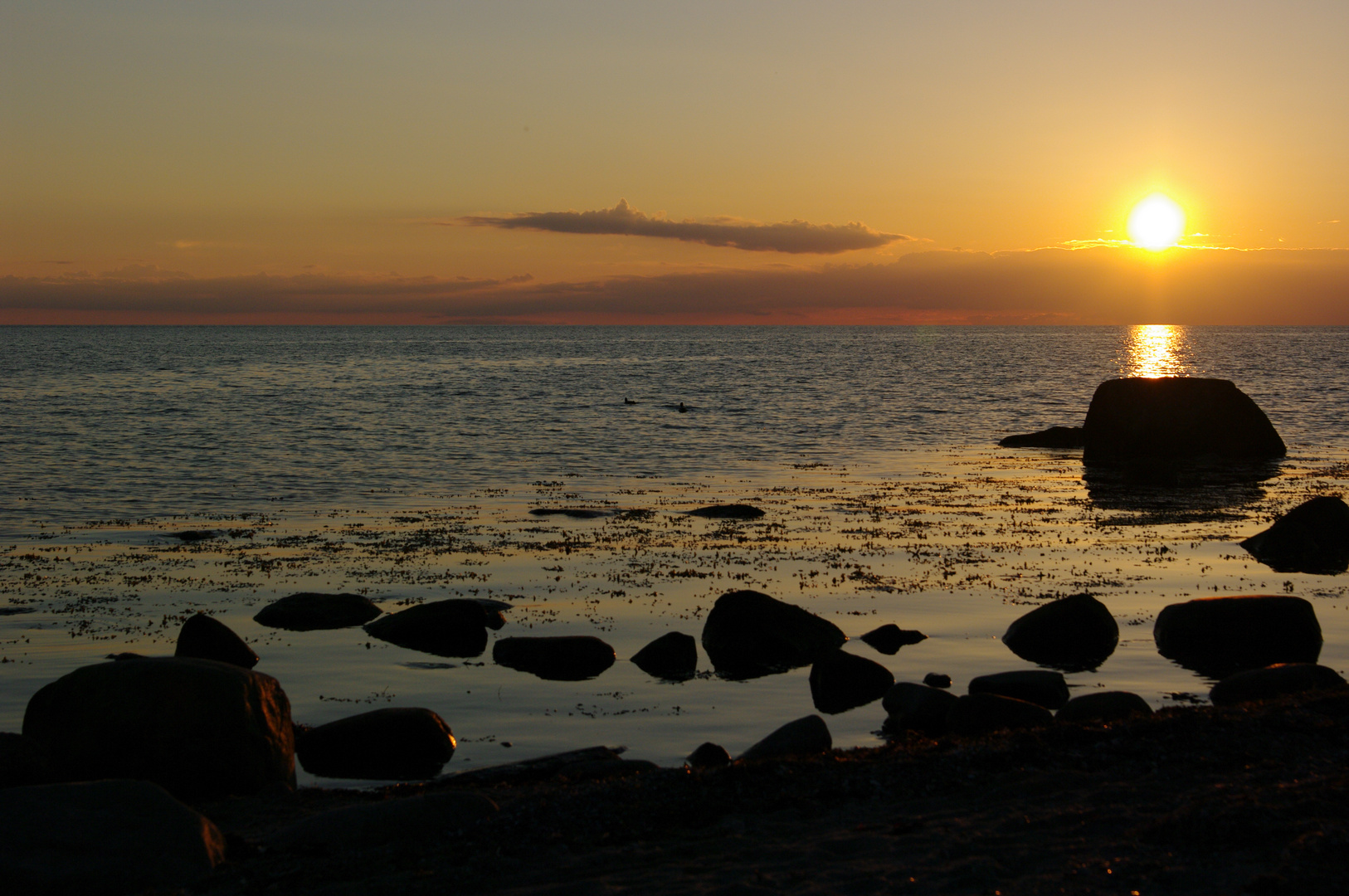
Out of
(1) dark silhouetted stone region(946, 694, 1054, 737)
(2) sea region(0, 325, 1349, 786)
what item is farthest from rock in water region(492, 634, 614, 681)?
(1) dark silhouetted stone region(946, 694, 1054, 737)

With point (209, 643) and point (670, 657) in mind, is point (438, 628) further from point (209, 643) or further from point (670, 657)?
point (670, 657)

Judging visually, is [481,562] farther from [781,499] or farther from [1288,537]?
[1288,537]

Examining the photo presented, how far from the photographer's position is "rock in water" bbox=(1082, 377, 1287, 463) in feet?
125

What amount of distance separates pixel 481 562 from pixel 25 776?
36.2 feet

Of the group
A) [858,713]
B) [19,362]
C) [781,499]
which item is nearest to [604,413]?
[781,499]

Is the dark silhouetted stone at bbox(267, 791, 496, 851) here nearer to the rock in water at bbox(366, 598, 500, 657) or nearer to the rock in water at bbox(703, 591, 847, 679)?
the rock in water at bbox(703, 591, 847, 679)

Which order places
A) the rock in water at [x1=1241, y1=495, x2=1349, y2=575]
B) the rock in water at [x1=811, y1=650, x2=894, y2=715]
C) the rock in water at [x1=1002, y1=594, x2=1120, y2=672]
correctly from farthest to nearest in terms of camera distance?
the rock in water at [x1=1241, y1=495, x2=1349, y2=575] → the rock in water at [x1=1002, y1=594, x2=1120, y2=672] → the rock in water at [x1=811, y1=650, x2=894, y2=715]

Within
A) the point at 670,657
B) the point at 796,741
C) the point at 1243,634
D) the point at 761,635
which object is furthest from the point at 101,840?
the point at 1243,634

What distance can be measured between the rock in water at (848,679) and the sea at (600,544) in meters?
0.31

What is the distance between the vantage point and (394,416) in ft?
194

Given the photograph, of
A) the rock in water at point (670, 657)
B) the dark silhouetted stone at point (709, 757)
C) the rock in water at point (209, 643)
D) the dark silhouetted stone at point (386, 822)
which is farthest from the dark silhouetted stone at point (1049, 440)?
the dark silhouetted stone at point (386, 822)

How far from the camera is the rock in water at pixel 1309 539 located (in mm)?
20297

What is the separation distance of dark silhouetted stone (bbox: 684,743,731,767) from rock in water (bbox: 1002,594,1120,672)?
5.84 m

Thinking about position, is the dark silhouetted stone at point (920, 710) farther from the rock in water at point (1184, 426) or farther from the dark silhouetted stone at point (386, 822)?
the rock in water at point (1184, 426)
